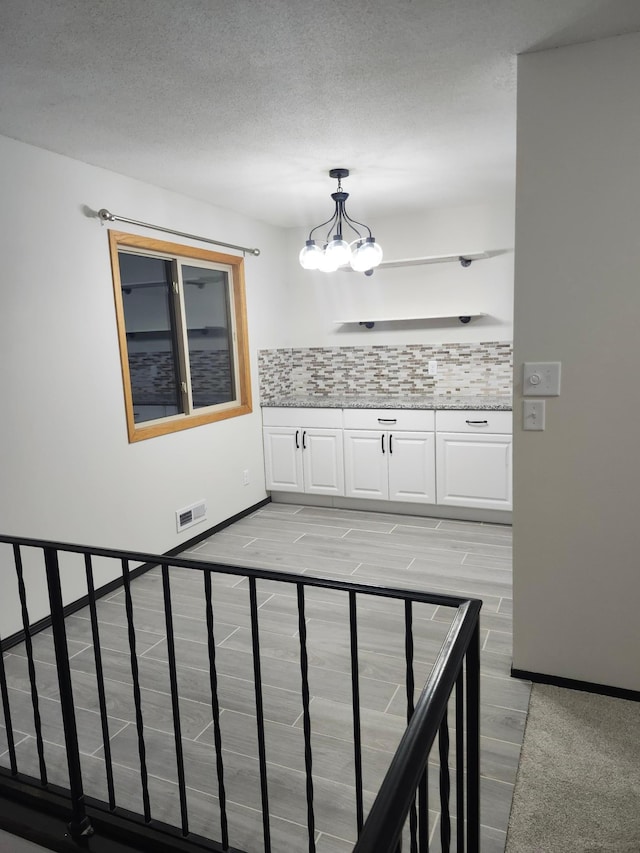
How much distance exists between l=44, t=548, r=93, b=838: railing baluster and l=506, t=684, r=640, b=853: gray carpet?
1.27 meters

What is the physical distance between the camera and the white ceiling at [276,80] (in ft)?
6.31

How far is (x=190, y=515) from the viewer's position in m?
4.30

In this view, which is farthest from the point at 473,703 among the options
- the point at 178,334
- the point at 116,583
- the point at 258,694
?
the point at 178,334

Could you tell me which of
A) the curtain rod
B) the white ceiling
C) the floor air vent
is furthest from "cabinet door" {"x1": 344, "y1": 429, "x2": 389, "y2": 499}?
the white ceiling

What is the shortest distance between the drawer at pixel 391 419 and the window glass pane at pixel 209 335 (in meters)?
0.99

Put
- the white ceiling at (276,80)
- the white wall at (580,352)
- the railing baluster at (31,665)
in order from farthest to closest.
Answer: the white wall at (580,352) → the white ceiling at (276,80) → the railing baluster at (31,665)

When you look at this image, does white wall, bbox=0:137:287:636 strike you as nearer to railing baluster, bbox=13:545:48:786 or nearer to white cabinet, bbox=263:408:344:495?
white cabinet, bbox=263:408:344:495

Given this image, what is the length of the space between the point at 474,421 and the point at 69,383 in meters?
2.74

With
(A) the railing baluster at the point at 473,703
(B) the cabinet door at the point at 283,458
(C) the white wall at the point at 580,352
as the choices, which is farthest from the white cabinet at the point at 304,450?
(A) the railing baluster at the point at 473,703

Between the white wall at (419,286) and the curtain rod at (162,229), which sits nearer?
the curtain rod at (162,229)

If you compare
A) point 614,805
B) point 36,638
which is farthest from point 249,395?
point 614,805

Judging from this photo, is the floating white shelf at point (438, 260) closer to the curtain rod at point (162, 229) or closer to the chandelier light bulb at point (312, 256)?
the curtain rod at point (162, 229)

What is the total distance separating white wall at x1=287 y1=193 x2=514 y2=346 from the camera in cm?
488

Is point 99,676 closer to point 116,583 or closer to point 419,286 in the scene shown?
point 116,583
